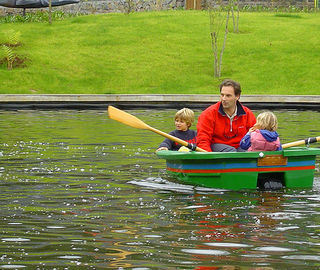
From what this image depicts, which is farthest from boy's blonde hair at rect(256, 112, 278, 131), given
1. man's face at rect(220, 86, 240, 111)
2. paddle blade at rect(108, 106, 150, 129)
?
paddle blade at rect(108, 106, 150, 129)

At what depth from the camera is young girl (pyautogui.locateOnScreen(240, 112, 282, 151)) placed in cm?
1001

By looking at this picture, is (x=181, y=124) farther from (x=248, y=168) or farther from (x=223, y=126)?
(x=248, y=168)

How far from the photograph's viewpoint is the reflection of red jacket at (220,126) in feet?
34.9

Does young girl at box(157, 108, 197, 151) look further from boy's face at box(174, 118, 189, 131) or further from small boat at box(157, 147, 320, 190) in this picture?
small boat at box(157, 147, 320, 190)

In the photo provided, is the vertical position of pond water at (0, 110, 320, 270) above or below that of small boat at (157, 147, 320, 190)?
below

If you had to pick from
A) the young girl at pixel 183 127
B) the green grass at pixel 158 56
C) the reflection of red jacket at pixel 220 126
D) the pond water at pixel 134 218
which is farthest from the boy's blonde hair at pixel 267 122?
the green grass at pixel 158 56

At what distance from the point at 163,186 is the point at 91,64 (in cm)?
2075

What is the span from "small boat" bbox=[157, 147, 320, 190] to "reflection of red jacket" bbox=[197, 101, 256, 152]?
1.96 feet

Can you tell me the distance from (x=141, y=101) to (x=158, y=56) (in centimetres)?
761

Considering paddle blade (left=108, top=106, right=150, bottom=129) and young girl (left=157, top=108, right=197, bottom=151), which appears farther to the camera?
young girl (left=157, top=108, right=197, bottom=151)

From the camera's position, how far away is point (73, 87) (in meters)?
28.3

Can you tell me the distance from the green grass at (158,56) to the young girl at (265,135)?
17421mm

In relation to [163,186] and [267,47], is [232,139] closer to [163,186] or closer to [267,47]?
[163,186]

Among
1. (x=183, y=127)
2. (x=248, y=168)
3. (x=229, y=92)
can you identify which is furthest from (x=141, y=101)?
(x=248, y=168)
